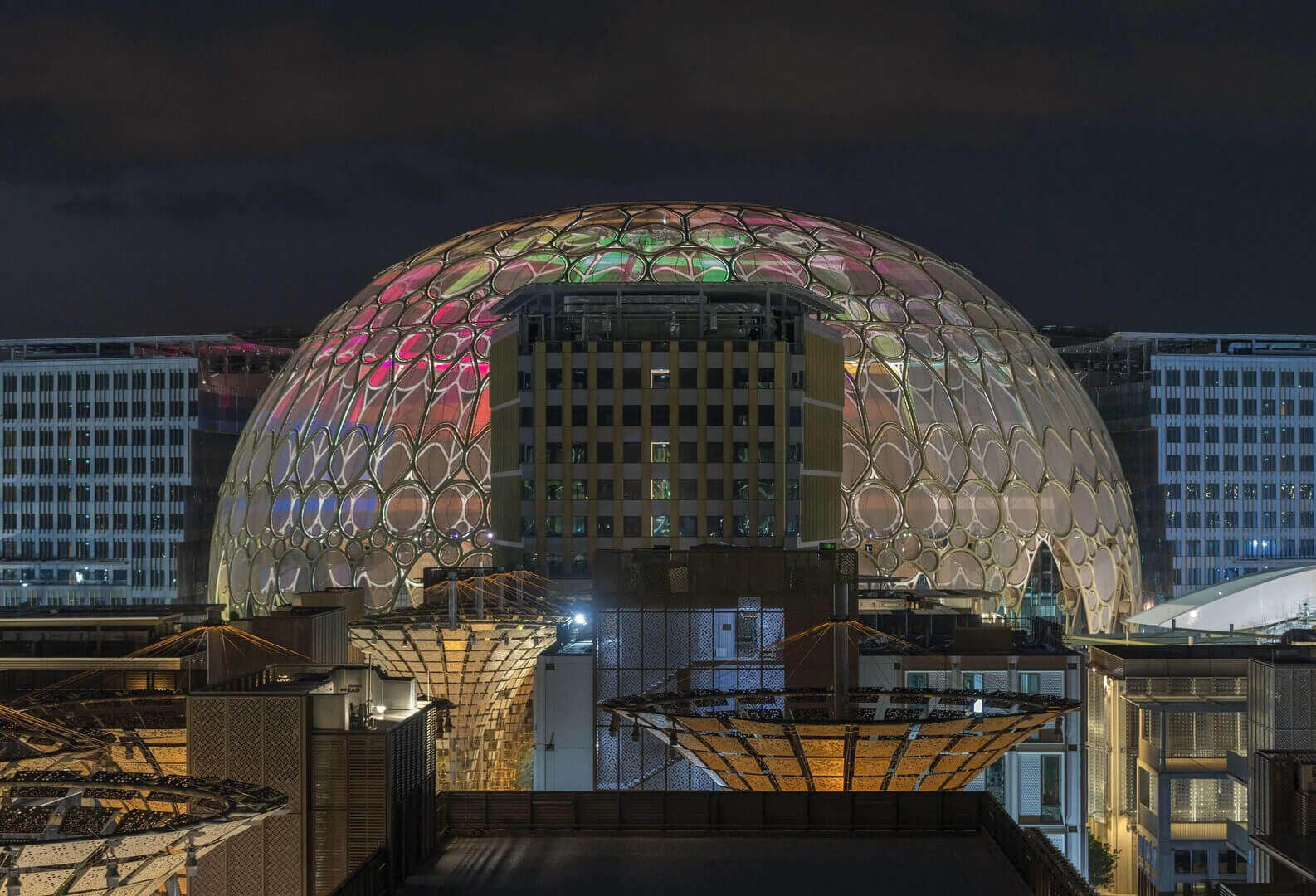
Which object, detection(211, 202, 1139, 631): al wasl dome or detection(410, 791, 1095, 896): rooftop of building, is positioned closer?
detection(410, 791, 1095, 896): rooftop of building

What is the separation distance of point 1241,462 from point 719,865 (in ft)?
332

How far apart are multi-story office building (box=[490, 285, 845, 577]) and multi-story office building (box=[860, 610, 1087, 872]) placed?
46.6 ft

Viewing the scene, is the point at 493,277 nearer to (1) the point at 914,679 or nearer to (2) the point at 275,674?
(1) the point at 914,679

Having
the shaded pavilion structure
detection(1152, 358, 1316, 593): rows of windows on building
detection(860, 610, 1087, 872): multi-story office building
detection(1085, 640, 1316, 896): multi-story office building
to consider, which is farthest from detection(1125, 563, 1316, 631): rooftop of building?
detection(1152, 358, 1316, 593): rows of windows on building

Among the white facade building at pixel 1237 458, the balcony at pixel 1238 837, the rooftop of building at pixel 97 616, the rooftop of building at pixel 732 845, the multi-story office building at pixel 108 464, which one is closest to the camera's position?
the rooftop of building at pixel 732 845

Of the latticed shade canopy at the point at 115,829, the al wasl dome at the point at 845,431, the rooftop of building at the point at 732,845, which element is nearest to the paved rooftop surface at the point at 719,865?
the rooftop of building at the point at 732,845

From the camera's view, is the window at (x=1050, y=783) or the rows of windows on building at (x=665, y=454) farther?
the rows of windows on building at (x=665, y=454)

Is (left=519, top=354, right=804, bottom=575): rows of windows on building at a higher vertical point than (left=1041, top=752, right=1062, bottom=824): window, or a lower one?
higher

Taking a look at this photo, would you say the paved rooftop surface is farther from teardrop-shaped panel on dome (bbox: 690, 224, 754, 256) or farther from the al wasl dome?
teardrop-shaped panel on dome (bbox: 690, 224, 754, 256)

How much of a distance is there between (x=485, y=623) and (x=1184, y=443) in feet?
276

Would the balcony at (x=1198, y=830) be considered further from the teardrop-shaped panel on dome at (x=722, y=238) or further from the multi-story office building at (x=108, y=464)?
the multi-story office building at (x=108, y=464)

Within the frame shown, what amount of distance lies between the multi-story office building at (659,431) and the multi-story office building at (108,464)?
60.2 metres

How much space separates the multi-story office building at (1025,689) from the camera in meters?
42.1

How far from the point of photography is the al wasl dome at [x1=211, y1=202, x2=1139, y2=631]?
63.7 m
